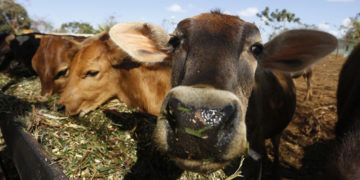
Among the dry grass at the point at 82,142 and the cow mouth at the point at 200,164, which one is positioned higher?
the cow mouth at the point at 200,164

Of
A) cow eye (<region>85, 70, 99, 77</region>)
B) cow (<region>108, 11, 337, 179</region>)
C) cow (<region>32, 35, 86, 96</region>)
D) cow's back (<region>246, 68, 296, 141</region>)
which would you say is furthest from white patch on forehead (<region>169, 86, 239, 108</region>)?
cow (<region>32, 35, 86, 96</region>)

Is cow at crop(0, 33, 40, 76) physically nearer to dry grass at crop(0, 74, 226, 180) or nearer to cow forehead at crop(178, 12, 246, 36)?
dry grass at crop(0, 74, 226, 180)

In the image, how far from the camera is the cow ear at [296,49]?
11.6 ft

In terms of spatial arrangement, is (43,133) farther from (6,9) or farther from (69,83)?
(6,9)

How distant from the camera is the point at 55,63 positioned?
5789mm

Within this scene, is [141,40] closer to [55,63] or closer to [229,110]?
[229,110]

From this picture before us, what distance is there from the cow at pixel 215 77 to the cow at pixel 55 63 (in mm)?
2149

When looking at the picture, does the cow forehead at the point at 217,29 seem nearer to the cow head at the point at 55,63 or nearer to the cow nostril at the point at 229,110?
the cow nostril at the point at 229,110

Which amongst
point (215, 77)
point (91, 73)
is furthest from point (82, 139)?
point (91, 73)

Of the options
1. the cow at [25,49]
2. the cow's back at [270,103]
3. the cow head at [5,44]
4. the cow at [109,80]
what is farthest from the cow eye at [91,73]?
the cow head at [5,44]

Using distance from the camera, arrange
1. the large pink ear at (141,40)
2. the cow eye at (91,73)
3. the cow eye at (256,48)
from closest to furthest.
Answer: the cow eye at (256,48)
the large pink ear at (141,40)
the cow eye at (91,73)

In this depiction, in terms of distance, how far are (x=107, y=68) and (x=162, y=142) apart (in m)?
3.12

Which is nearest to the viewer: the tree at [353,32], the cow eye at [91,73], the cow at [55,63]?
the cow eye at [91,73]

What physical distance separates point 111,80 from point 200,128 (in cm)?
332
